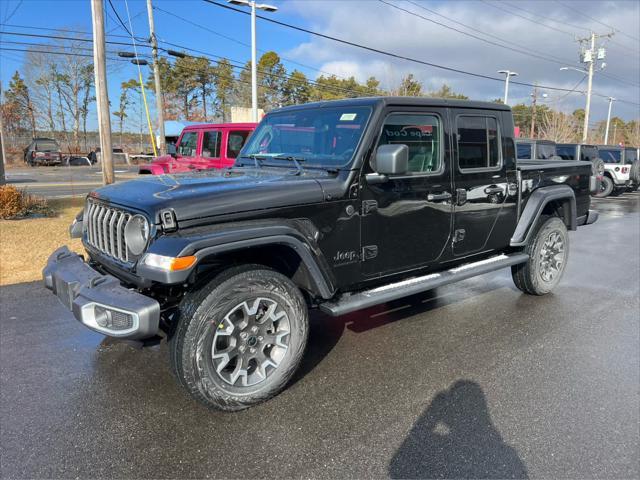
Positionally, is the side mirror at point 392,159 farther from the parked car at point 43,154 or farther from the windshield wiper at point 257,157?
the parked car at point 43,154

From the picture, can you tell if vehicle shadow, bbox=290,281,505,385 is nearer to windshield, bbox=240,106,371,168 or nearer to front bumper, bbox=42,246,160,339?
front bumper, bbox=42,246,160,339

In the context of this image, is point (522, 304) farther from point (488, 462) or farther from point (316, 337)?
point (488, 462)

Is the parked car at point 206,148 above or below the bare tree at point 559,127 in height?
below

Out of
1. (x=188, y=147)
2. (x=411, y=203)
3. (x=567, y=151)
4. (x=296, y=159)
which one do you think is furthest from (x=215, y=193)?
(x=567, y=151)

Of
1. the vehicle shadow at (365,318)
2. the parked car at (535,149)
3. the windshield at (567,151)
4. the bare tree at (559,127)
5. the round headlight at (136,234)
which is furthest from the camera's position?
the bare tree at (559,127)

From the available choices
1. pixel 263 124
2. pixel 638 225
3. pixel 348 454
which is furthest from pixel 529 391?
pixel 638 225

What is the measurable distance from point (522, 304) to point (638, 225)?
27.4 feet

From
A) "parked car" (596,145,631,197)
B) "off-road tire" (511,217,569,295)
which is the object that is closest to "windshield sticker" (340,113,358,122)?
"off-road tire" (511,217,569,295)

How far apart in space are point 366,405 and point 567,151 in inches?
657

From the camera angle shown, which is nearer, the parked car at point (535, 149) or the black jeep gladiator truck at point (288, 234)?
the black jeep gladiator truck at point (288, 234)

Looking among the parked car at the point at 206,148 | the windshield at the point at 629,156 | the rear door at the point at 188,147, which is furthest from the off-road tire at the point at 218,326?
the windshield at the point at 629,156

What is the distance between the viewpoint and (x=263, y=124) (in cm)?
448

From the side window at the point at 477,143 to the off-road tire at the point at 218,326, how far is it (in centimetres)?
209

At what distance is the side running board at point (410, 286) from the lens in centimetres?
335
